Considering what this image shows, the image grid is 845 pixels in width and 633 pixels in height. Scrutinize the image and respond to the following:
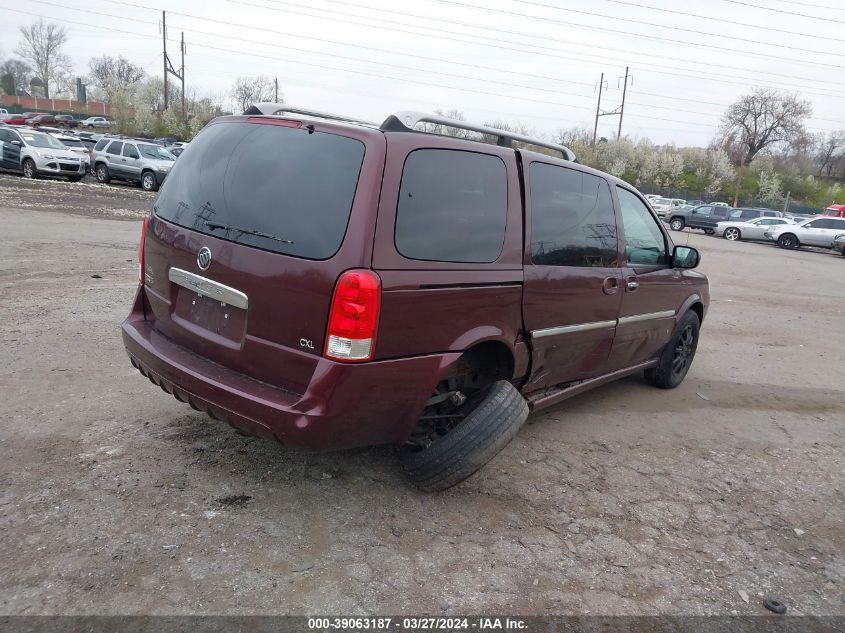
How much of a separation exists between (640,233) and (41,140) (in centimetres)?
2414

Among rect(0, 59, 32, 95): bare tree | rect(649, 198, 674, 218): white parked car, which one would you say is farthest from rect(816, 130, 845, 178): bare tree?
rect(0, 59, 32, 95): bare tree

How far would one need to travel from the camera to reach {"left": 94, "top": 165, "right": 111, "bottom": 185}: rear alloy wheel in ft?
79.0

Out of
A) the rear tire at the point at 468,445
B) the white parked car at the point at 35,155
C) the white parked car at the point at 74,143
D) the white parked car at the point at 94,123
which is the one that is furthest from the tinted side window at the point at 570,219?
the white parked car at the point at 94,123

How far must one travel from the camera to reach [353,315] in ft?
9.10

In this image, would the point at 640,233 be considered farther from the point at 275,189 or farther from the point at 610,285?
the point at 275,189

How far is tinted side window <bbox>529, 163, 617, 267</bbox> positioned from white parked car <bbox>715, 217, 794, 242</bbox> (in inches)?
1178

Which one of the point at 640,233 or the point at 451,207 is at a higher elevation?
the point at 451,207

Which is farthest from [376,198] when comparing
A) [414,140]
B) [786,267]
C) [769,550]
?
[786,267]

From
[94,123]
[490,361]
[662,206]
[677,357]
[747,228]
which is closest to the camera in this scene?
[490,361]

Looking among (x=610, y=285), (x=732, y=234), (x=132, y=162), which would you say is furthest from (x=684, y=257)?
(x=732, y=234)

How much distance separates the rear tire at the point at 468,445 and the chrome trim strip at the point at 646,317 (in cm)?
164

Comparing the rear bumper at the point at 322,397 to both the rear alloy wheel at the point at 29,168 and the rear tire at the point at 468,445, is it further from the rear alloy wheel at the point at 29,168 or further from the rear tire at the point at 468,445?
the rear alloy wheel at the point at 29,168

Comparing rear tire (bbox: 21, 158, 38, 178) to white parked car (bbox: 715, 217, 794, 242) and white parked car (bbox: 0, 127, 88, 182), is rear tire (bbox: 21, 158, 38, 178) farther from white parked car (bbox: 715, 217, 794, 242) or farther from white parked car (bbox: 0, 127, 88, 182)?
white parked car (bbox: 715, 217, 794, 242)

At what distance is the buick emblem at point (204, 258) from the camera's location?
10.2 feet
